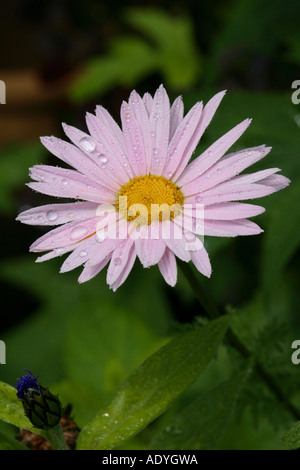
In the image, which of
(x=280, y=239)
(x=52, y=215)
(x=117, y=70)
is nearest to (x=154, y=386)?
(x=52, y=215)

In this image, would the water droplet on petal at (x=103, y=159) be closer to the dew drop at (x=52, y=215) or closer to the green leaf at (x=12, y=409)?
the dew drop at (x=52, y=215)

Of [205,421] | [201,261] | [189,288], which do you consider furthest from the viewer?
[189,288]

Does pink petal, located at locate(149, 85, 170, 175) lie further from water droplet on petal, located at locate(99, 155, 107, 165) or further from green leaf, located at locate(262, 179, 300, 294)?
green leaf, located at locate(262, 179, 300, 294)

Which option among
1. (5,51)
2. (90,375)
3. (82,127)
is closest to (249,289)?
(90,375)

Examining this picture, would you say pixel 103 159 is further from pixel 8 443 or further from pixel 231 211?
pixel 8 443

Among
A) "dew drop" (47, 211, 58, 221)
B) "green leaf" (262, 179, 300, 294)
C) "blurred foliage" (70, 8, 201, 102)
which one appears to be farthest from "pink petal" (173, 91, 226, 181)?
"blurred foliage" (70, 8, 201, 102)

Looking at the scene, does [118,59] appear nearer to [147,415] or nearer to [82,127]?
[82,127]
